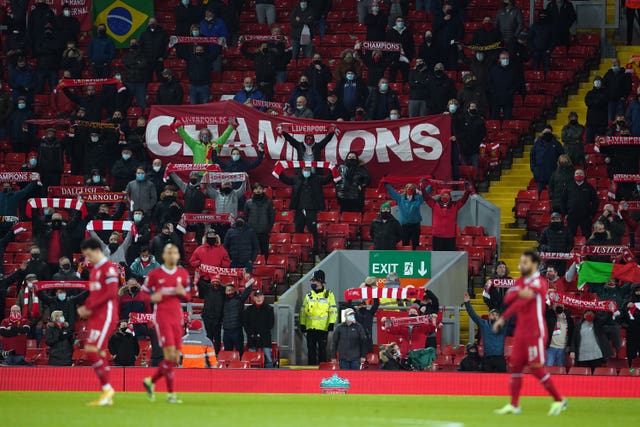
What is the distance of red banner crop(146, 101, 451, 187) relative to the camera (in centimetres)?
3052

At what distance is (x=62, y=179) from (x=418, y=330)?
10.9 metres

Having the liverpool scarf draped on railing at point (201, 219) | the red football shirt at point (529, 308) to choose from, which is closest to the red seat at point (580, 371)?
the red football shirt at point (529, 308)

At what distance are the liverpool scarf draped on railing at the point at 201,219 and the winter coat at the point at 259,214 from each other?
0.42m

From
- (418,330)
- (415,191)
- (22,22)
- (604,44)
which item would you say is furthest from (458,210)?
(22,22)

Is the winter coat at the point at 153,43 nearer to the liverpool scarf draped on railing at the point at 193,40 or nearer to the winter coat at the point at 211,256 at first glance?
the liverpool scarf draped on railing at the point at 193,40

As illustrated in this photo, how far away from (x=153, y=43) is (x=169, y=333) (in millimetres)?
18176

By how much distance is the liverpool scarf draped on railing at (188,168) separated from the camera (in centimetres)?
2973

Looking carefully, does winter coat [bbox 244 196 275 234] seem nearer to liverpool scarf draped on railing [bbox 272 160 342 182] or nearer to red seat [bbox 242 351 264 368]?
liverpool scarf draped on railing [bbox 272 160 342 182]

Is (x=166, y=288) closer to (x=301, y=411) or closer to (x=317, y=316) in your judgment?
(x=301, y=411)

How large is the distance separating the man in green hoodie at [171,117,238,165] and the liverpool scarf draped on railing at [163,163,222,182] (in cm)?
38

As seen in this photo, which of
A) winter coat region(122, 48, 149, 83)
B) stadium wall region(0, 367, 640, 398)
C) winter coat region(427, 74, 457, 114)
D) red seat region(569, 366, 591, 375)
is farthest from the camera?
winter coat region(122, 48, 149, 83)

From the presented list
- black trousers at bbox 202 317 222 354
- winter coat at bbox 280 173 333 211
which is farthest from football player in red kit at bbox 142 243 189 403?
winter coat at bbox 280 173 333 211

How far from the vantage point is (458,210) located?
28.1 metres

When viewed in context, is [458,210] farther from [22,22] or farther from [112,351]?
[22,22]
